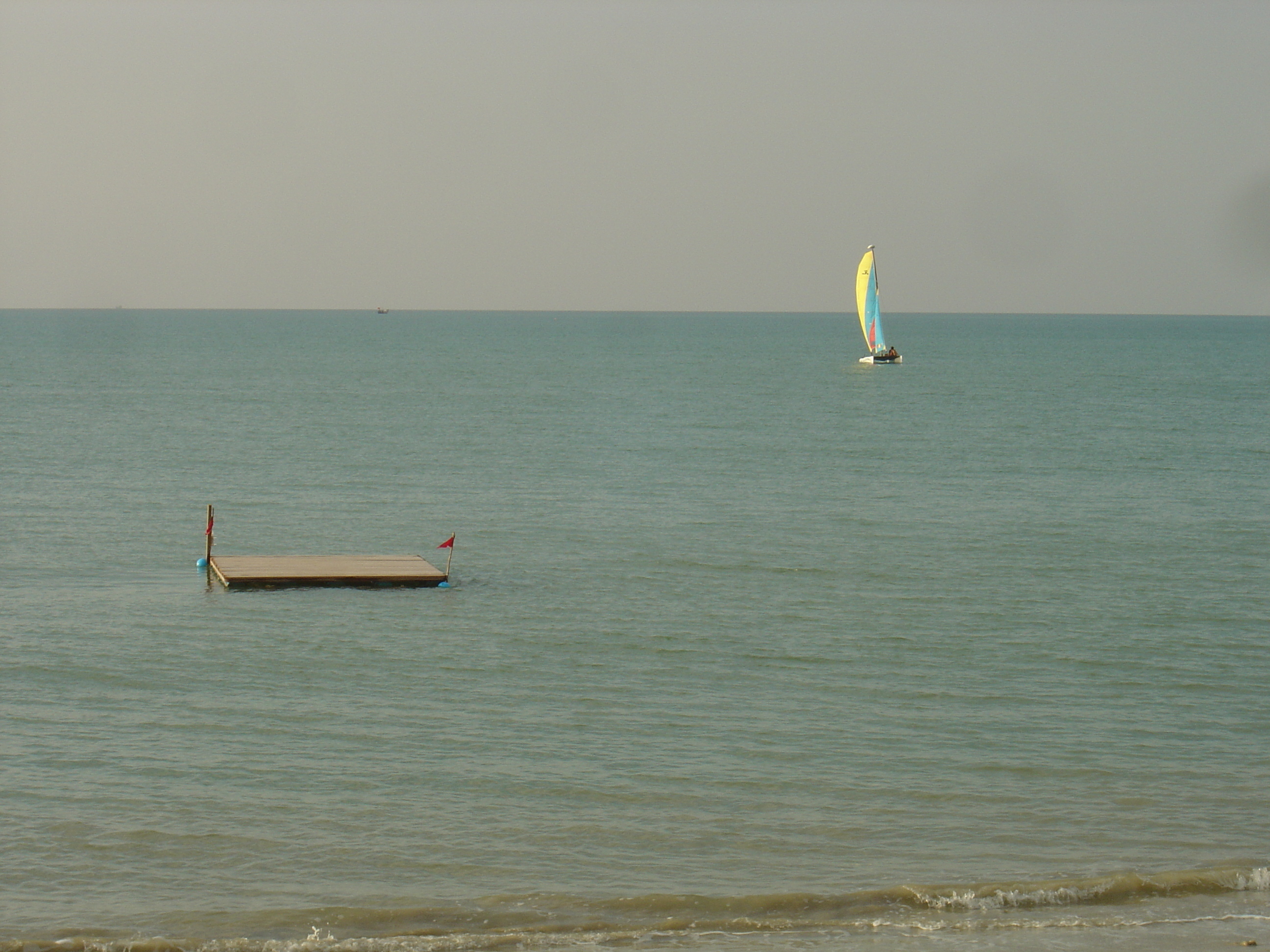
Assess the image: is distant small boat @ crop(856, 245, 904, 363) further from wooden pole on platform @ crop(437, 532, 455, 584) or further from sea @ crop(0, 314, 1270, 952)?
wooden pole on platform @ crop(437, 532, 455, 584)

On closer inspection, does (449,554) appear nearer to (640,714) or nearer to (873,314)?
(640,714)

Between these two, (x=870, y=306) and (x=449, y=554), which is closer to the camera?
(x=449, y=554)

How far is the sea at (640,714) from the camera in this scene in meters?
15.9

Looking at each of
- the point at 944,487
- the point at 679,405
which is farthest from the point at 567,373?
the point at 944,487

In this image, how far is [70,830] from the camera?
17922 mm

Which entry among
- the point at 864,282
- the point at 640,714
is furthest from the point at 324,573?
the point at 864,282

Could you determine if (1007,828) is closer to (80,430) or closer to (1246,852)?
(1246,852)

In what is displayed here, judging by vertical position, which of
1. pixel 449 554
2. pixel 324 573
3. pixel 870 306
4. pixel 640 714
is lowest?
pixel 640 714

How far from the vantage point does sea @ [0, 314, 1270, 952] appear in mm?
15945

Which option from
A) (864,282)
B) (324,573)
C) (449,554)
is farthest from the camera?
(864,282)

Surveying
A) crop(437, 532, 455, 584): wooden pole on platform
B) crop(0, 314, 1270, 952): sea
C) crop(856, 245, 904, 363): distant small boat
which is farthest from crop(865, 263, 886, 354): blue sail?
crop(437, 532, 455, 584): wooden pole on platform

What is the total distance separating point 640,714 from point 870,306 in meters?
109

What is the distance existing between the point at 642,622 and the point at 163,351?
532 feet

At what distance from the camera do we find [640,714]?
Result: 23656 millimetres
